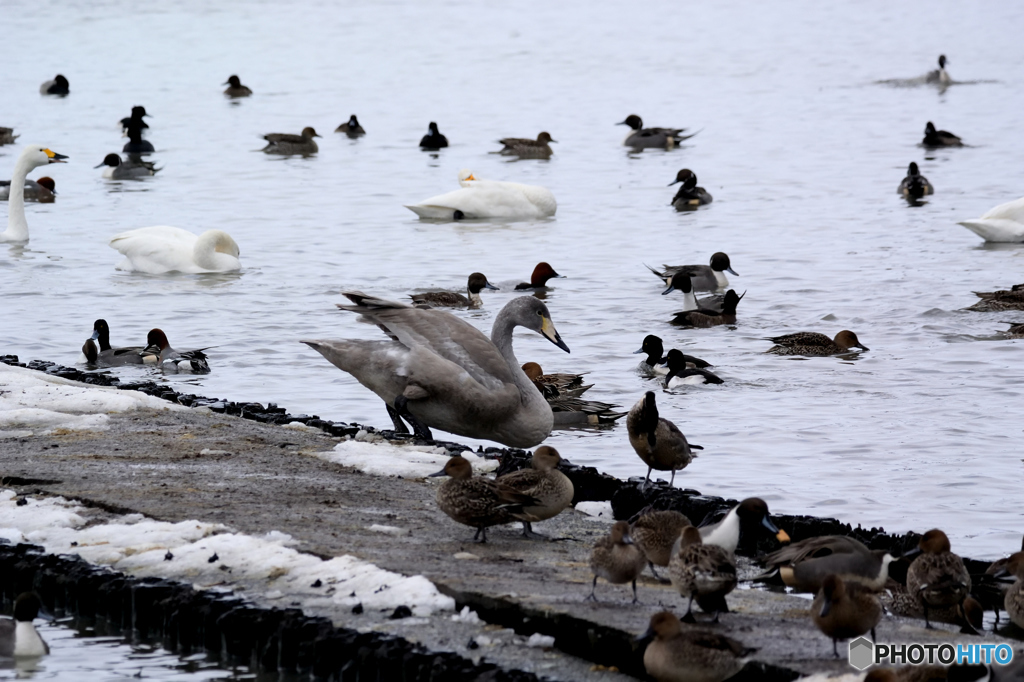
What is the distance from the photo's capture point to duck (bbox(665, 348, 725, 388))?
1383 cm

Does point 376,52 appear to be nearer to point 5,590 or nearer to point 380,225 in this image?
point 380,225

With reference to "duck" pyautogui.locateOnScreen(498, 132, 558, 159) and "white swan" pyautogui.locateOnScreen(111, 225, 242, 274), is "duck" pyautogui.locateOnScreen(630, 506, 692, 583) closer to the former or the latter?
"white swan" pyautogui.locateOnScreen(111, 225, 242, 274)

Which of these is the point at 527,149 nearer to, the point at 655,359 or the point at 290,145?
the point at 290,145

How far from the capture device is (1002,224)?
71.5ft

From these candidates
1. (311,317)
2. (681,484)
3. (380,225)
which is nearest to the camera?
(681,484)

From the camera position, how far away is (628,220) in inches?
1009

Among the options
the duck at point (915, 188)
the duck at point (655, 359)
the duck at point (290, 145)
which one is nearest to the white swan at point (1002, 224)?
the duck at point (915, 188)

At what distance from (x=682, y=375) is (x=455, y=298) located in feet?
15.6

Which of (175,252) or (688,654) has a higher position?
(175,252)

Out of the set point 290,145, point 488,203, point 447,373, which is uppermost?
point 290,145

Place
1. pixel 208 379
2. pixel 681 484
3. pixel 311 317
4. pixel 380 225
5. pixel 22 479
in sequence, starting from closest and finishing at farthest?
pixel 22 479 < pixel 681 484 < pixel 208 379 < pixel 311 317 < pixel 380 225

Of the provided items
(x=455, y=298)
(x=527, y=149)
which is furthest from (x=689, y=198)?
(x=455, y=298)

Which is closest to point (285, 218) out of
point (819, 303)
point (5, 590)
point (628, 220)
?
point (628, 220)

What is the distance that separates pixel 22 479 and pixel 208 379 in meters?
5.53
